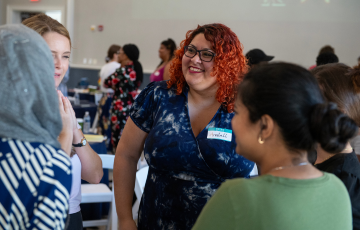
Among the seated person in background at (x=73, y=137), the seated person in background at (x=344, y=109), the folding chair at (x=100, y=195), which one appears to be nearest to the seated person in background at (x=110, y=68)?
the folding chair at (x=100, y=195)

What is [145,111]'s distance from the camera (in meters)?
1.47

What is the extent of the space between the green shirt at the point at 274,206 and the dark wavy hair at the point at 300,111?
11 centimetres

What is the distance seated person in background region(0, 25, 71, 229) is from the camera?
73 cm

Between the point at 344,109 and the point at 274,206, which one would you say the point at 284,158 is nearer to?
the point at 274,206

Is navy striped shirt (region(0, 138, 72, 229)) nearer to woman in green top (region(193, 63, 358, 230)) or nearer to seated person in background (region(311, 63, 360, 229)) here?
woman in green top (region(193, 63, 358, 230))

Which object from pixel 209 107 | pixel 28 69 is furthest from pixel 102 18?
pixel 28 69

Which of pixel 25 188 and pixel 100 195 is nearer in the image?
pixel 25 188

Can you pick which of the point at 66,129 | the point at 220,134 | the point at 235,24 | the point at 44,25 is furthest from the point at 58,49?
the point at 235,24

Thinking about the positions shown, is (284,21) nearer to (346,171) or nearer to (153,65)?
(153,65)

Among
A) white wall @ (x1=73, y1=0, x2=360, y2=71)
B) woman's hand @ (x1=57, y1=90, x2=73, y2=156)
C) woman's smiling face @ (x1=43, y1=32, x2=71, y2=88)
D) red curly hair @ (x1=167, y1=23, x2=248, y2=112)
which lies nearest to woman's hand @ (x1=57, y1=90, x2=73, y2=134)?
woman's hand @ (x1=57, y1=90, x2=73, y2=156)

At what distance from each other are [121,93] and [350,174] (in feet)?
12.6

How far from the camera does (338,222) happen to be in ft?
2.66

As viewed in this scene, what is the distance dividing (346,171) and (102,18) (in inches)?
338

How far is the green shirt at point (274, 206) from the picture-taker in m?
0.74
